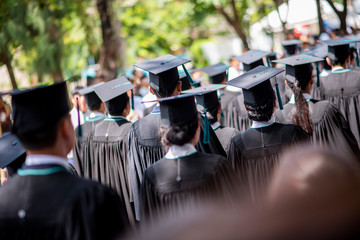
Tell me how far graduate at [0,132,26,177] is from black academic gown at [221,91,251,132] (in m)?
3.35

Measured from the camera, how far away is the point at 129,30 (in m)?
22.1

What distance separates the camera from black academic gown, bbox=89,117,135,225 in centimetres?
493

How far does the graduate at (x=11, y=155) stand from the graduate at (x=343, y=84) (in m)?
4.19

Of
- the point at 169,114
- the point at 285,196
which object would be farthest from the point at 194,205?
the point at 285,196

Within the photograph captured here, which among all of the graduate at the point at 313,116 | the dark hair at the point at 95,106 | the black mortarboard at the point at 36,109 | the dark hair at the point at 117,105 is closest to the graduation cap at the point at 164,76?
the dark hair at the point at 117,105

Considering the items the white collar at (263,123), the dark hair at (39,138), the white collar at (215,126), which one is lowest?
the white collar at (215,126)

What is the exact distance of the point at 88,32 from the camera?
16750 mm

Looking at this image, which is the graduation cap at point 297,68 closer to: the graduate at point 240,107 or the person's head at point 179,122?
the graduate at point 240,107

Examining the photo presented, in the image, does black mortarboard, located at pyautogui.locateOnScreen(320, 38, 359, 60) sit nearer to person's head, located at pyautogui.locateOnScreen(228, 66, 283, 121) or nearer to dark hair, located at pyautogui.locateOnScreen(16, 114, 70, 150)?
person's head, located at pyautogui.locateOnScreen(228, 66, 283, 121)

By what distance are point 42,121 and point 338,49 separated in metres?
4.65

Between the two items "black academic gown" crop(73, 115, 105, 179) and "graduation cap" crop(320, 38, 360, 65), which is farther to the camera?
"graduation cap" crop(320, 38, 360, 65)

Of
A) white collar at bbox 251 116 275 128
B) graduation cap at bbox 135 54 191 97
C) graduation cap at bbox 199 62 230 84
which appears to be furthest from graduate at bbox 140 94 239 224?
graduation cap at bbox 199 62 230 84

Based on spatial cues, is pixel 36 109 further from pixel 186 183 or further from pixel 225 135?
pixel 225 135

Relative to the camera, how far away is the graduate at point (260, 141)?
331cm
